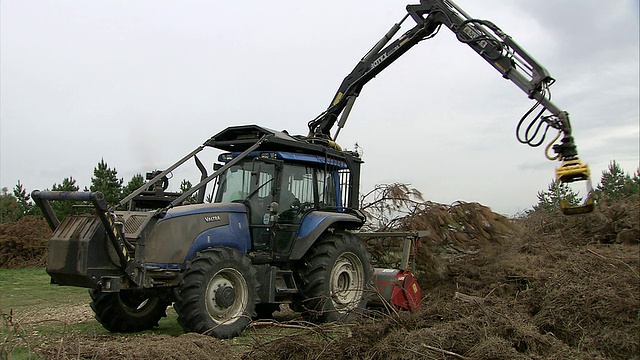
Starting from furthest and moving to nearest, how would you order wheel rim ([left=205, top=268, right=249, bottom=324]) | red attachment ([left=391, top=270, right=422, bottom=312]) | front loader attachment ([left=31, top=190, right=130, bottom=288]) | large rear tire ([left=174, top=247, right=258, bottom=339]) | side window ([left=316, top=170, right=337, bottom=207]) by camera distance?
1. side window ([left=316, top=170, right=337, bottom=207])
2. red attachment ([left=391, top=270, right=422, bottom=312])
3. wheel rim ([left=205, top=268, right=249, bottom=324])
4. large rear tire ([left=174, top=247, right=258, bottom=339])
5. front loader attachment ([left=31, top=190, right=130, bottom=288])

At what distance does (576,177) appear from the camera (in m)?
6.57

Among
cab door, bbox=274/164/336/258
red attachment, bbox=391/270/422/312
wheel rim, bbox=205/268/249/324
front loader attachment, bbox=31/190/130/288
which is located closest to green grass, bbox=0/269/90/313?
front loader attachment, bbox=31/190/130/288

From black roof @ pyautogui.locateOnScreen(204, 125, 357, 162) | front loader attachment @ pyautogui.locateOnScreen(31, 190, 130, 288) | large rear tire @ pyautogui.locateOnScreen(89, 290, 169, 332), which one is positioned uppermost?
black roof @ pyautogui.locateOnScreen(204, 125, 357, 162)

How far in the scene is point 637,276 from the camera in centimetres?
698

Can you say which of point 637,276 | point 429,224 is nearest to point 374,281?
point 429,224

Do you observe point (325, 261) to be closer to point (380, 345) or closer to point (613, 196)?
point (380, 345)

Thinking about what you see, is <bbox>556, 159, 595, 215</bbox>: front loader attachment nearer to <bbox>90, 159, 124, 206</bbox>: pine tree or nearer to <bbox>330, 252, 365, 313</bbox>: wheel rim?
<bbox>330, 252, 365, 313</bbox>: wheel rim

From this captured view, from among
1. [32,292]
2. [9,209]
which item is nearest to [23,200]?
[9,209]

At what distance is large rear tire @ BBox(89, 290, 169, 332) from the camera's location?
25.1ft

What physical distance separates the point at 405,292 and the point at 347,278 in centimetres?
91

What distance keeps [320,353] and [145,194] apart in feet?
14.8

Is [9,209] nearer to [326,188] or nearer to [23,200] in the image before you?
[23,200]

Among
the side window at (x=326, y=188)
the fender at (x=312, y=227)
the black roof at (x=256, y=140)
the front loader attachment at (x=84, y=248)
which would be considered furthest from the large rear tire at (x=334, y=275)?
the front loader attachment at (x=84, y=248)

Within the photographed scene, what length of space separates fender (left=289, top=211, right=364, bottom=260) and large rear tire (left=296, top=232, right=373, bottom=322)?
22 centimetres
